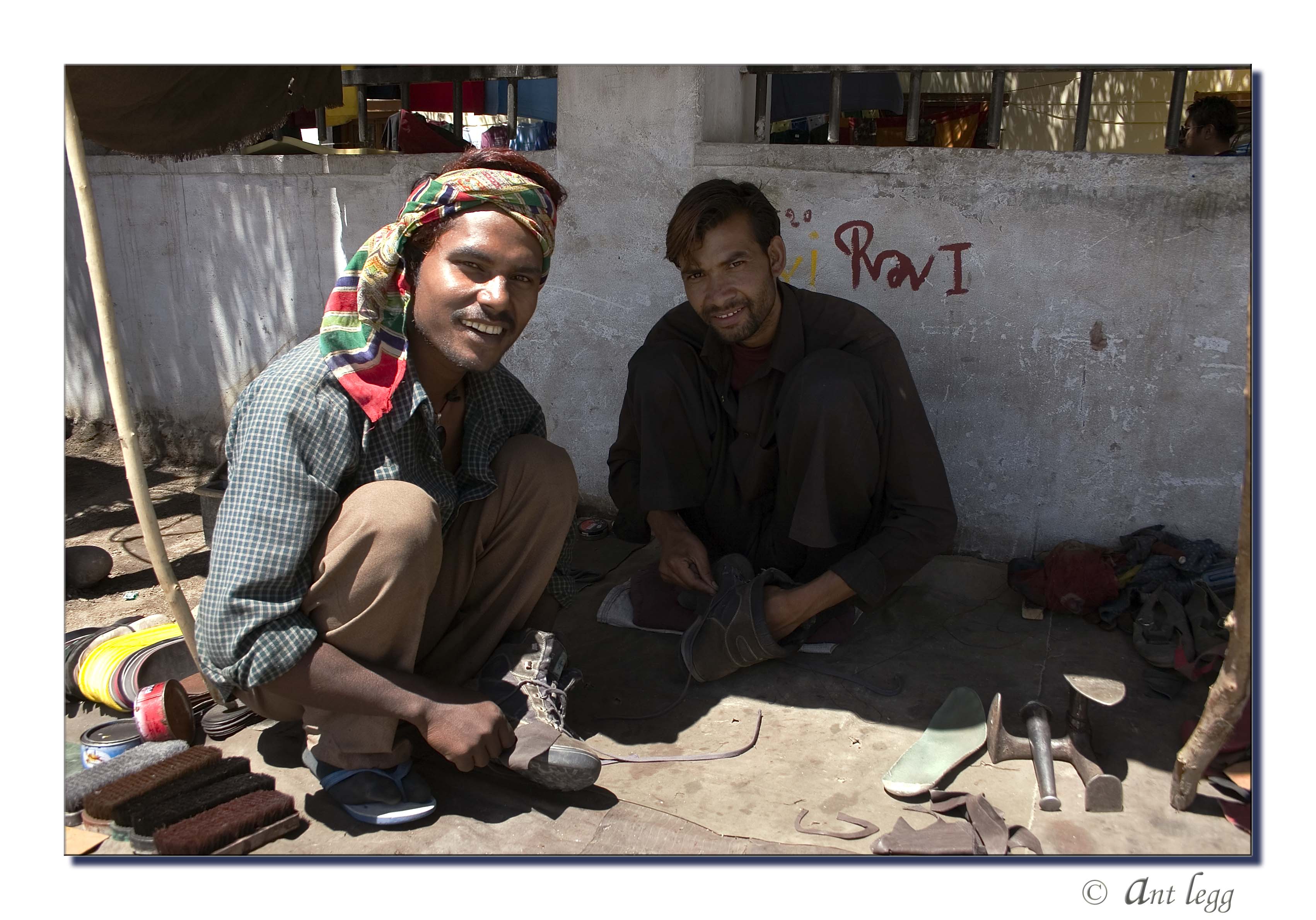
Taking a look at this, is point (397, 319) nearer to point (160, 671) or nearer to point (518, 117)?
point (160, 671)

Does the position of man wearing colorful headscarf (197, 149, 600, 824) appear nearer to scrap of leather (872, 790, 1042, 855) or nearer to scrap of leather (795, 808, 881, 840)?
scrap of leather (795, 808, 881, 840)

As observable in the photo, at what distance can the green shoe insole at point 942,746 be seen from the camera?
209 centimetres

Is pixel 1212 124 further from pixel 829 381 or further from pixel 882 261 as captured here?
pixel 829 381

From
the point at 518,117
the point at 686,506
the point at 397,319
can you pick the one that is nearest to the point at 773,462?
the point at 686,506

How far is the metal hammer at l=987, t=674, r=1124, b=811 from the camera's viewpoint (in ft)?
6.48

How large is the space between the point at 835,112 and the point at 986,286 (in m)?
0.75

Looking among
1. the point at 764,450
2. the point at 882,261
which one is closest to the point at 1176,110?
the point at 882,261

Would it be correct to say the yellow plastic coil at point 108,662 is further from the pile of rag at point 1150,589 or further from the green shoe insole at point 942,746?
the pile of rag at point 1150,589

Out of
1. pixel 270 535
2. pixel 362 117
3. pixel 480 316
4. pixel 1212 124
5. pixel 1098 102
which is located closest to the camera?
pixel 270 535

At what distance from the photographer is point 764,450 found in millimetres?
2680

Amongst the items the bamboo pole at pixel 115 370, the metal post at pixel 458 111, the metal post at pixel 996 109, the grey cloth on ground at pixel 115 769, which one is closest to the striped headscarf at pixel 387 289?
the bamboo pole at pixel 115 370

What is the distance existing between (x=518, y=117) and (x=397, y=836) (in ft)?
10.1

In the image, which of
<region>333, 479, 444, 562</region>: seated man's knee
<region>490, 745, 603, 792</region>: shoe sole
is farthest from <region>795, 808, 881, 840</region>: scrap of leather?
<region>333, 479, 444, 562</region>: seated man's knee

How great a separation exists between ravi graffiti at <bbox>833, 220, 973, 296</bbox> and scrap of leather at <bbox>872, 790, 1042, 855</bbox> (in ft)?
5.37
